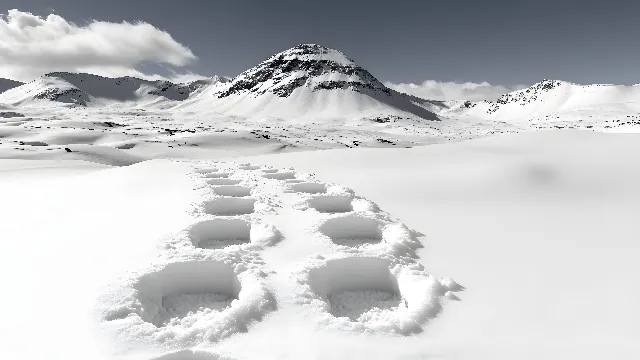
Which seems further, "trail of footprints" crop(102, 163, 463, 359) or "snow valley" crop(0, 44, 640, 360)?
"trail of footprints" crop(102, 163, 463, 359)

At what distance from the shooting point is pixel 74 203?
9.99 meters

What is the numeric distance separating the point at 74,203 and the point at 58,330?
692 cm

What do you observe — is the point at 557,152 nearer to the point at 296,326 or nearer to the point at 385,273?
the point at 385,273

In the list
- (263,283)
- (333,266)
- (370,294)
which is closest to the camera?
(263,283)

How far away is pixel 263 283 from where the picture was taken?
17.3 ft

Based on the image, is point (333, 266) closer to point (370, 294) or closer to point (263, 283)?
point (370, 294)

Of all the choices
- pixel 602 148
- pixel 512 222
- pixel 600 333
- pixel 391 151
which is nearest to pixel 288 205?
pixel 512 222

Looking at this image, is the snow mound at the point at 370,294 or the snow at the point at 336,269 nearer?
the snow at the point at 336,269

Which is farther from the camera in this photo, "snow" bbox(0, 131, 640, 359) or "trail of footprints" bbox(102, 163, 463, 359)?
"trail of footprints" bbox(102, 163, 463, 359)


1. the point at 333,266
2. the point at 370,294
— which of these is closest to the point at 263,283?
the point at 333,266

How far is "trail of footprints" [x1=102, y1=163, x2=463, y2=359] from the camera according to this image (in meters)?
4.33

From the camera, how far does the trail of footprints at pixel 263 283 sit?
4332mm

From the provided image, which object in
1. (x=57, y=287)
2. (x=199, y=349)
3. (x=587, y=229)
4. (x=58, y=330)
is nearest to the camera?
(x=199, y=349)

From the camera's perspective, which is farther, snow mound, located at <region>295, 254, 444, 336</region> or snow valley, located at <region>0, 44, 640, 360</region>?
snow mound, located at <region>295, 254, 444, 336</region>
